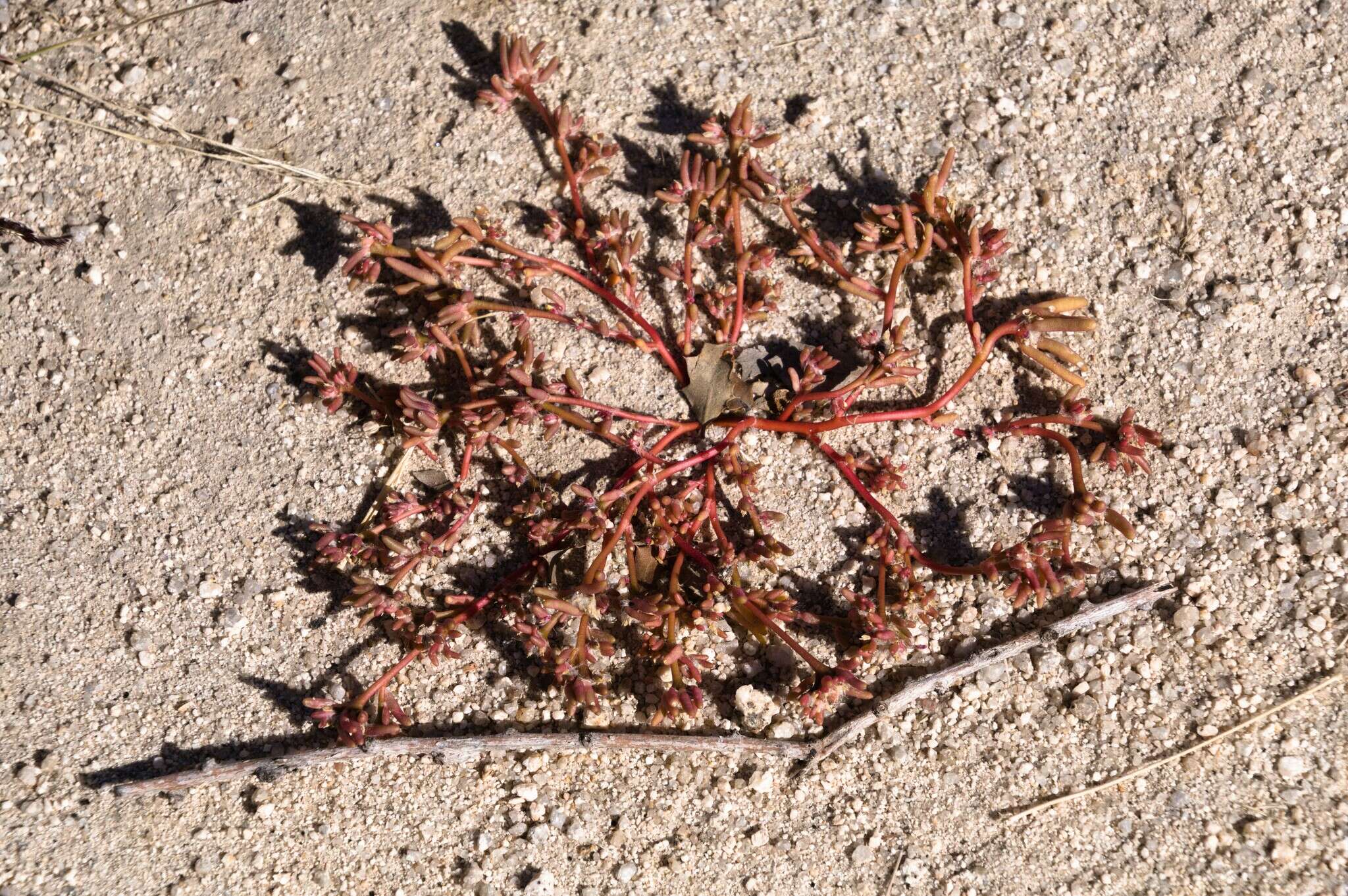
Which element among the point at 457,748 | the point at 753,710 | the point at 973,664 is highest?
the point at 973,664

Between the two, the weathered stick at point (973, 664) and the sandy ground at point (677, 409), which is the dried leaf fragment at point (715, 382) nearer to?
the sandy ground at point (677, 409)

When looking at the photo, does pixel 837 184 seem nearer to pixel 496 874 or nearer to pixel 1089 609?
pixel 1089 609

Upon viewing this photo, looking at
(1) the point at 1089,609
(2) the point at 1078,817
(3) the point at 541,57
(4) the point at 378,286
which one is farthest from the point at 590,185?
(2) the point at 1078,817

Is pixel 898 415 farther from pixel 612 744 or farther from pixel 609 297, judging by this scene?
pixel 612 744

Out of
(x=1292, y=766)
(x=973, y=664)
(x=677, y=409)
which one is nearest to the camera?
(x=1292, y=766)

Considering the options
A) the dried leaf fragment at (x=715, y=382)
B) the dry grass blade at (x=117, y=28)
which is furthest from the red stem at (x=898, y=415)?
the dry grass blade at (x=117, y=28)

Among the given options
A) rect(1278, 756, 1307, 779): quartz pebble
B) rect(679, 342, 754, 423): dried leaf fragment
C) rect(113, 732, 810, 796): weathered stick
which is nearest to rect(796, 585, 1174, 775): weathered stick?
rect(113, 732, 810, 796): weathered stick

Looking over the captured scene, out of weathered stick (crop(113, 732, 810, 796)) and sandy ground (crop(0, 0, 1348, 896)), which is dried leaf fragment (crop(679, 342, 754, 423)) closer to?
sandy ground (crop(0, 0, 1348, 896))

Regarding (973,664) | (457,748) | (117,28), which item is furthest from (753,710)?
(117,28)
